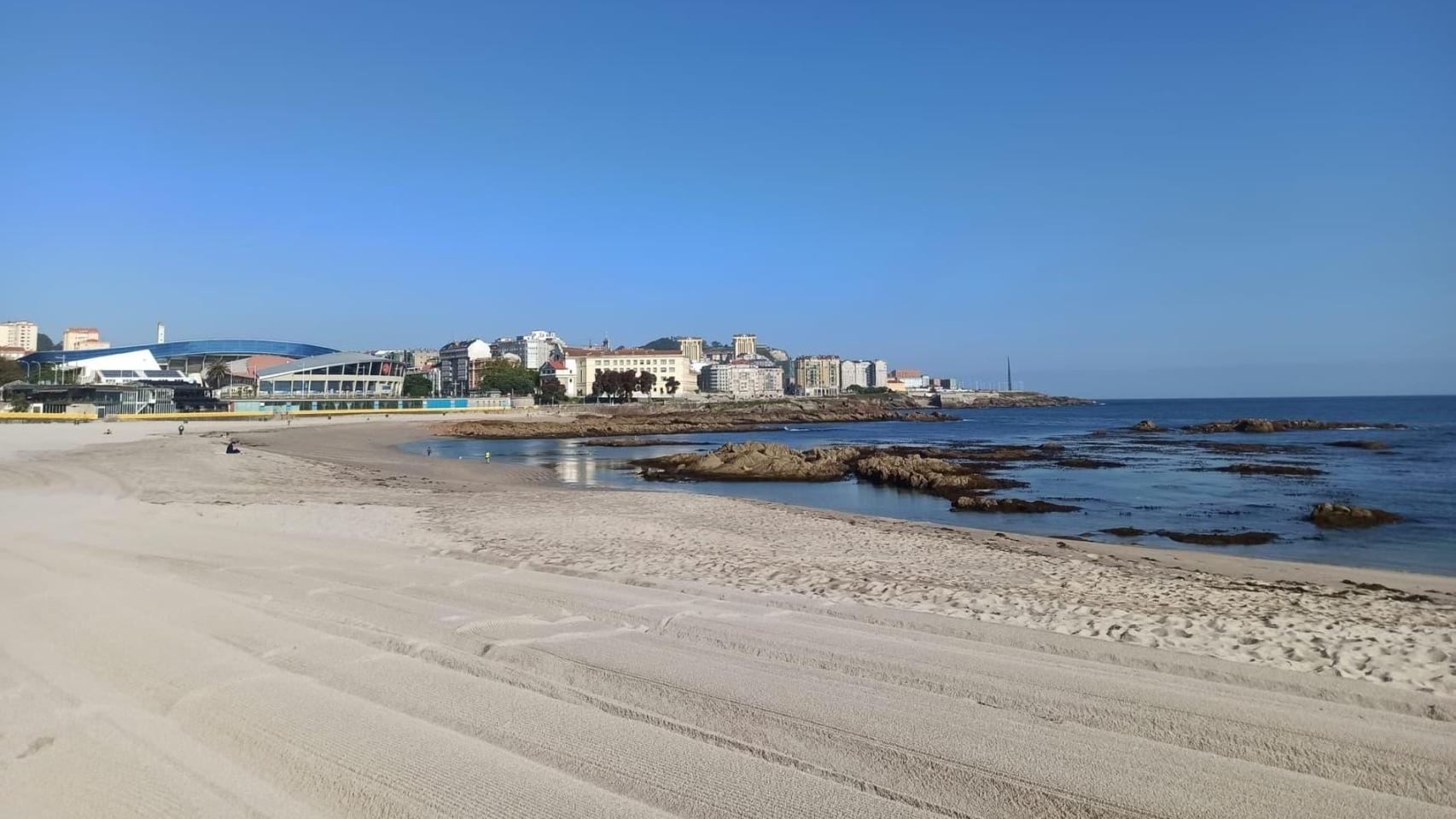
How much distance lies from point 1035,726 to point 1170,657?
6.75ft

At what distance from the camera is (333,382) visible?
103 m

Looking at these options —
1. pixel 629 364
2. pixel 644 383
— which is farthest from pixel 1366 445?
pixel 629 364

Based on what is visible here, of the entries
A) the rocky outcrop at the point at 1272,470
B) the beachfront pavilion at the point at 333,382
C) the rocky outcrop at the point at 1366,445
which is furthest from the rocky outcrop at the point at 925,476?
the beachfront pavilion at the point at 333,382

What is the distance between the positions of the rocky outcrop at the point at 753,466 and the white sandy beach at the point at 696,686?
1774 centimetres

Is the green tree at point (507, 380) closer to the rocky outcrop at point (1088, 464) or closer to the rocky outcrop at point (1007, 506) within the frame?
the rocky outcrop at point (1088, 464)

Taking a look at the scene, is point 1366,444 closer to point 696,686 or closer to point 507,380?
point 696,686

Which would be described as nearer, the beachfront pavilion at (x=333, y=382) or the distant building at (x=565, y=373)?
the beachfront pavilion at (x=333, y=382)

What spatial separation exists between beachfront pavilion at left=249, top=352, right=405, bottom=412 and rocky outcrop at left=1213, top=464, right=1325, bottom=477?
85.1 metres

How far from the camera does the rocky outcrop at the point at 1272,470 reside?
2964cm

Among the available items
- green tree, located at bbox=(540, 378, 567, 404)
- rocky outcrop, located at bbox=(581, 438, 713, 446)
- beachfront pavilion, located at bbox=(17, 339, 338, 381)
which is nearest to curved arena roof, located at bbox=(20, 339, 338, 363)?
beachfront pavilion, located at bbox=(17, 339, 338, 381)

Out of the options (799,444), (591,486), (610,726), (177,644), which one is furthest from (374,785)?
(799,444)

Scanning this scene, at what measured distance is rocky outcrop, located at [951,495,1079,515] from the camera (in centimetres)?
2020

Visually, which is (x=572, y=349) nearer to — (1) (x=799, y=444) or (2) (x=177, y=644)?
(1) (x=799, y=444)

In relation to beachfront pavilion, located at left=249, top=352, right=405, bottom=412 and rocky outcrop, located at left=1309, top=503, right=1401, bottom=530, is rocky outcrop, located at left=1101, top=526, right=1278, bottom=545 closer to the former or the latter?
rocky outcrop, located at left=1309, top=503, right=1401, bottom=530
